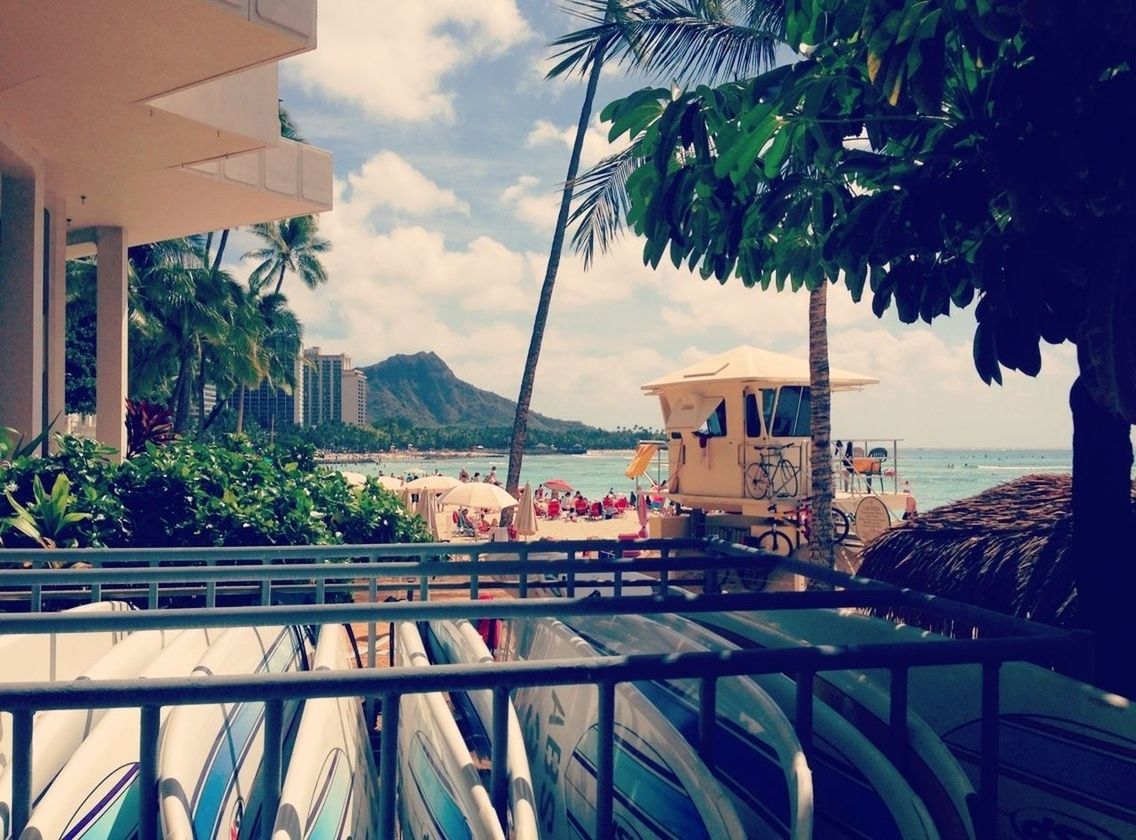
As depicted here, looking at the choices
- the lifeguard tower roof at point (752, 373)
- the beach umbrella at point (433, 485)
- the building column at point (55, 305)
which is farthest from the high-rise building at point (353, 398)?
the building column at point (55, 305)

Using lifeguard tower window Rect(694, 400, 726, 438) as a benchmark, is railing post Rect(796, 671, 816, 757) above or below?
below

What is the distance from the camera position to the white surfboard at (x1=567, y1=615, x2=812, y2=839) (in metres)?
1.74

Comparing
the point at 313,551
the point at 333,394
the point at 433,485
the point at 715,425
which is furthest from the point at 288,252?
the point at 333,394

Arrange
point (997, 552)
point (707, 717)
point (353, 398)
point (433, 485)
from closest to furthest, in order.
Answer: point (707, 717), point (997, 552), point (433, 485), point (353, 398)

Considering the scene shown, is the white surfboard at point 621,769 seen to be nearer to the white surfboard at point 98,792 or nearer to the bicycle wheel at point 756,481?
the white surfboard at point 98,792

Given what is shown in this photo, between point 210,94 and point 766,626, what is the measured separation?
343 inches

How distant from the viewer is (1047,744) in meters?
1.92

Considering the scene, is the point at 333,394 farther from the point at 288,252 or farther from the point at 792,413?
the point at 792,413

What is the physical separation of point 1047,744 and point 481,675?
1316 millimetres

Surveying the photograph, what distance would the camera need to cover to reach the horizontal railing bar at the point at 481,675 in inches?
50.3

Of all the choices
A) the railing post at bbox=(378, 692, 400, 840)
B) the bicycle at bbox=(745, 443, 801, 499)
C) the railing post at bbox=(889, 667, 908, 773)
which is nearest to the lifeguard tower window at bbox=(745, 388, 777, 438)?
the bicycle at bbox=(745, 443, 801, 499)

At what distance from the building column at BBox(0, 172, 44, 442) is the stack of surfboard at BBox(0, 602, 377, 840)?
817 cm

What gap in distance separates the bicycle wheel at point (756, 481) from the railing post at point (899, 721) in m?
14.2

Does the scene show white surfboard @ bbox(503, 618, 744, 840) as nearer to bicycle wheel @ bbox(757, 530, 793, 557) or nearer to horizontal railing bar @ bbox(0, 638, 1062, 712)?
horizontal railing bar @ bbox(0, 638, 1062, 712)
